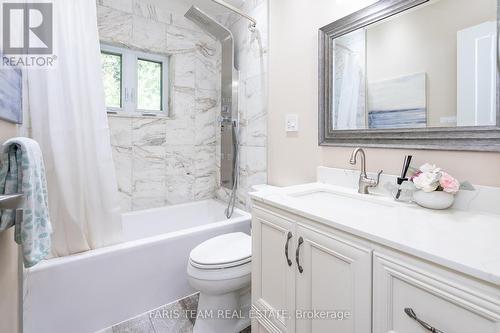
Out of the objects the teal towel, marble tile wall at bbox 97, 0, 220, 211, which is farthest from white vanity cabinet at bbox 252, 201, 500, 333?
marble tile wall at bbox 97, 0, 220, 211

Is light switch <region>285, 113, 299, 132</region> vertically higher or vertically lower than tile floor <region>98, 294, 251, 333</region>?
higher

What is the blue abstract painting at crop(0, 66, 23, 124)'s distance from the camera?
32.8 inches

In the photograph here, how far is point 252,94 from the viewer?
6.95 ft

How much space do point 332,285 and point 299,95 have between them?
1.24m

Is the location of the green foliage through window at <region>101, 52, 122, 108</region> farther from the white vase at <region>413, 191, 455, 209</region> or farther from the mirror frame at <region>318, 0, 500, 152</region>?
the white vase at <region>413, 191, 455, 209</region>

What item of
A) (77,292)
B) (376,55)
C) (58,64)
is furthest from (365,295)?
(58,64)

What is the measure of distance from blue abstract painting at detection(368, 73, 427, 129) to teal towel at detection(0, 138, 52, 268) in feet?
4.62

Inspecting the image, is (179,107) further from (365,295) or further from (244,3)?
(365,295)

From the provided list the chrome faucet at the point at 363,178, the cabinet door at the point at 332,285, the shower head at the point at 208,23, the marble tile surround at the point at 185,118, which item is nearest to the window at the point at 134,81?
the marble tile surround at the point at 185,118

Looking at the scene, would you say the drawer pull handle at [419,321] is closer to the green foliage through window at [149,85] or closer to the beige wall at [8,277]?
the beige wall at [8,277]

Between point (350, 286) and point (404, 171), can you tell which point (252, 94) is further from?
point (350, 286)

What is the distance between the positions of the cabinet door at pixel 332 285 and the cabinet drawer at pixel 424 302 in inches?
1.4

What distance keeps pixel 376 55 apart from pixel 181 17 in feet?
6.55

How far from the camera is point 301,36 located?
163 cm
